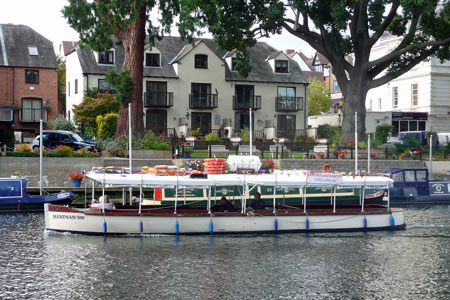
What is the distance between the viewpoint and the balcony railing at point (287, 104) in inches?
2879

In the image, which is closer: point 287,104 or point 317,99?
point 287,104

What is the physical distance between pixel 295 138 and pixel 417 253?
38341mm

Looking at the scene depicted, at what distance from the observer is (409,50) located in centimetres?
5331

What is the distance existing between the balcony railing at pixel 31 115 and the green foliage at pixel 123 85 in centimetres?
2078

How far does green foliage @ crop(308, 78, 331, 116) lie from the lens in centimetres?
9469

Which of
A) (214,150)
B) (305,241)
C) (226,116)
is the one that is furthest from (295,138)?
(305,241)

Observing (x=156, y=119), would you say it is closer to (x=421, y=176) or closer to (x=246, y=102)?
(x=246, y=102)

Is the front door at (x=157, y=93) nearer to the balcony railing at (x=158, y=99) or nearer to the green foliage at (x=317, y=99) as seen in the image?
the balcony railing at (x=158, y=99)

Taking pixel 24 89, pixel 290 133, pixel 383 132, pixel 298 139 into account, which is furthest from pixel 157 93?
pixel 383 132

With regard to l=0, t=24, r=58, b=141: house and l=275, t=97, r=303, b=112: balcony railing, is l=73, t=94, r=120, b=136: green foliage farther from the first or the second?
l=275, t=97, r=303, b=112: balcony railing

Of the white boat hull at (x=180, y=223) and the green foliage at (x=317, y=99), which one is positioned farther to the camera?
the green foliage at (x=317, y=99)

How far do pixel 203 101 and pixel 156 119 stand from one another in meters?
5.61

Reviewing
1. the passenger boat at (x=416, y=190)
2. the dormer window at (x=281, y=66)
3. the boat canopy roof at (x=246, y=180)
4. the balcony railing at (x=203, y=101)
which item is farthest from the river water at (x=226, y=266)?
the dormer window at (x=281, y=66)

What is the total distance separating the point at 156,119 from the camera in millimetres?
68375
